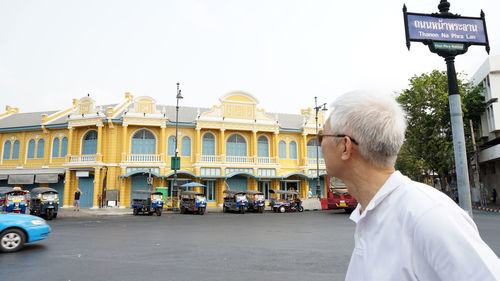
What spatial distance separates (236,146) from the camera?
31.5 meters

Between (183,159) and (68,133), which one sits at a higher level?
(68,133)

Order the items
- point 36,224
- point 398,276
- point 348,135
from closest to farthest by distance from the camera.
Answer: point 398,276, point 348,135, point 36,224

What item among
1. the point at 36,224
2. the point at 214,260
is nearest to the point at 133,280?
the point at 214,260

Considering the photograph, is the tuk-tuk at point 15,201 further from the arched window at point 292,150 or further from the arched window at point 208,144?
the arched window at point 292,150

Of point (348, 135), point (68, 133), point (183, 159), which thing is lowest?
point (348, 135)

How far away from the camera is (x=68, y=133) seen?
29156 millimetres

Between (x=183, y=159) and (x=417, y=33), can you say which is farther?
(x=183, y=159)

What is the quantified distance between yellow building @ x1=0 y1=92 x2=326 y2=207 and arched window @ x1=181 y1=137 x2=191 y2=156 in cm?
9

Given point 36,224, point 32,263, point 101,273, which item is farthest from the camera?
point 36,224

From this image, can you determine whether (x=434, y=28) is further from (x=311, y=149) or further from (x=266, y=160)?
(x=311, y=149)

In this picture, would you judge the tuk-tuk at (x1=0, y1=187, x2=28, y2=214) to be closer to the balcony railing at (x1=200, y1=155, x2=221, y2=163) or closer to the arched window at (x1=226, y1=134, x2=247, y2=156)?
the balcony railing at (x1=200, y1=155, x2=221, y2=163)

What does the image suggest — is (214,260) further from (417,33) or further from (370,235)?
(417,33)

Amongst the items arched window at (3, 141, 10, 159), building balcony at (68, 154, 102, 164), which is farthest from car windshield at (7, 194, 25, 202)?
arched window at (3, 141, 10, 159)

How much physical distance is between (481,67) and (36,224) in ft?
112
